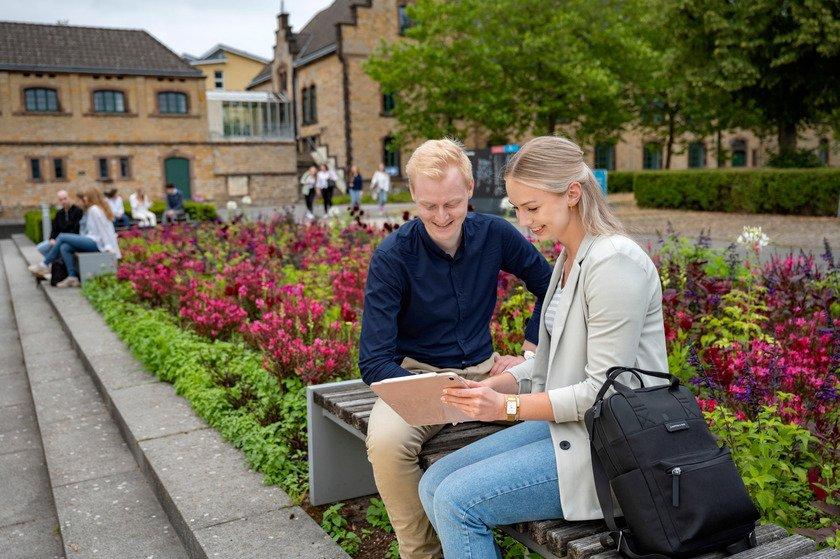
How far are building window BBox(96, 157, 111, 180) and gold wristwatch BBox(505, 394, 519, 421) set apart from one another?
4194 cm

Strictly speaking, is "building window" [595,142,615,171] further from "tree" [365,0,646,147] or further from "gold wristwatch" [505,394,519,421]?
"gold wristwatch" [505,394,519,421]

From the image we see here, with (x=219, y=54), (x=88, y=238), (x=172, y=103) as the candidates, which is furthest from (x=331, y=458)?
(x=219, y=54)

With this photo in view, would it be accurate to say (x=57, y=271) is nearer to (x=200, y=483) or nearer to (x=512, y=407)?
(x=200, y=483)

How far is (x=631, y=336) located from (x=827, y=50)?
22120 millimetres

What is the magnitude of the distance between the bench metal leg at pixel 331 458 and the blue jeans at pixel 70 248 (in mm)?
8278

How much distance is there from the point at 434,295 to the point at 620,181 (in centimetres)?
3764

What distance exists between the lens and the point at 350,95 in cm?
4281

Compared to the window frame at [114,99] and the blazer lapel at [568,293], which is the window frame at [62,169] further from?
the blazer lapel at [568,293]

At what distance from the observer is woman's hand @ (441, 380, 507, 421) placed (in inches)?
96.3

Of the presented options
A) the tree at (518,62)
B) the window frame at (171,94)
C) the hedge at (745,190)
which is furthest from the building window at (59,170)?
the hedge at (745,190)

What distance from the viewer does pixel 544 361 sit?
2650mm

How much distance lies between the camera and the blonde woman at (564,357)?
2.32m

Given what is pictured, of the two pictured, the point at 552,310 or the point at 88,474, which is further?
the point at 88,474

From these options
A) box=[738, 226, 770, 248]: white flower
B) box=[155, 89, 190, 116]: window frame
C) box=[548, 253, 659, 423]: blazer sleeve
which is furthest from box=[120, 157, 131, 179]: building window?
box=[548, 253, 659, 423]: blazer sleeve
